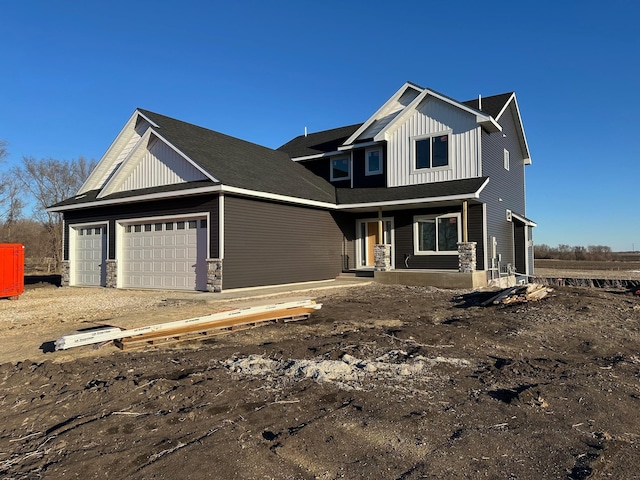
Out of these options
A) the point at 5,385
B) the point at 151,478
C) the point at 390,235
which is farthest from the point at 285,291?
the point at 151,478

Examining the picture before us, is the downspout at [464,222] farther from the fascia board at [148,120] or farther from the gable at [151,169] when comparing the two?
the fascia board at [148,120]

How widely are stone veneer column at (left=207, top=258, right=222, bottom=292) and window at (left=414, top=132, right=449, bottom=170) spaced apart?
878 centimetres

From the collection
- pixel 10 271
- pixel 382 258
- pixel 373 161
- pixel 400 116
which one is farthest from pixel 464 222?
pixel 10 271

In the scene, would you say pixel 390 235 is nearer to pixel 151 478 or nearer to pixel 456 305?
pixel 456 305

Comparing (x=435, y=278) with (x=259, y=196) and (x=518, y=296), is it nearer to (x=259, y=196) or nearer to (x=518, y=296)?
(x=518, y=296)

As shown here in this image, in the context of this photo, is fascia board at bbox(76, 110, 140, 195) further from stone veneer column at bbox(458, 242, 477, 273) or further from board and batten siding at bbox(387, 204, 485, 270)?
stone veneer column at bbox(458, 242, 477, 273)

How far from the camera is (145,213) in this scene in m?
15.4

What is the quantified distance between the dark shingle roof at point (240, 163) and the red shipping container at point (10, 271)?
5.90 meters

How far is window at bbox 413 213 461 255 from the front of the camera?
53.5 ft

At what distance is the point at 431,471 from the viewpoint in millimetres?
2885

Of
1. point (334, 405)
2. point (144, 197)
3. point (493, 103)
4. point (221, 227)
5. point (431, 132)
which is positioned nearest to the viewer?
point (334, 405)

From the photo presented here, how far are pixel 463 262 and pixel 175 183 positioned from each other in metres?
10.4

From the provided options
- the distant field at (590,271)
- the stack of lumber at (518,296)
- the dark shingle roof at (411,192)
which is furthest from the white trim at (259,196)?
the distant field at (590,271)

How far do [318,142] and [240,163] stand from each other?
25.5 feet
